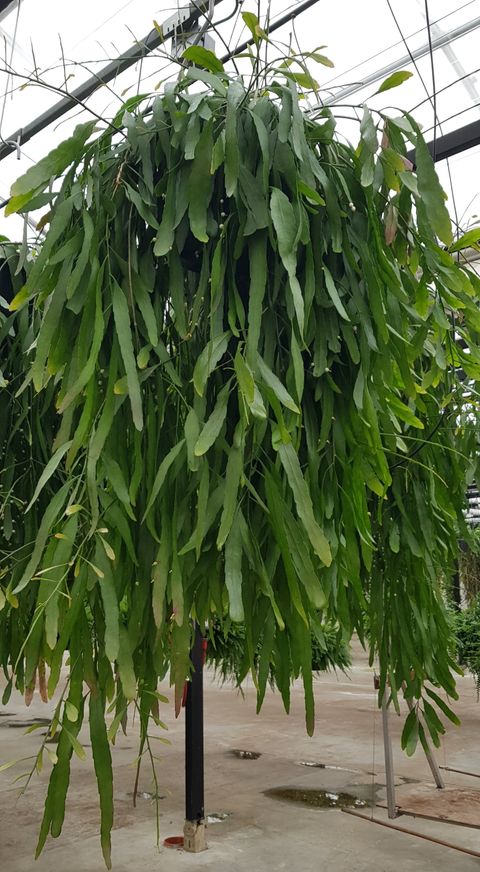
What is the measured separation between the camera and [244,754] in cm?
421

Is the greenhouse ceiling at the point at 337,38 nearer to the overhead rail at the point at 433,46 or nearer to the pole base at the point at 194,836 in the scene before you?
the overhead rail at the point at 433,46

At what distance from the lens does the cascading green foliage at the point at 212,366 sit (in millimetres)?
708

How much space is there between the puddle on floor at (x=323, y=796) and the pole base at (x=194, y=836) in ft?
2.66

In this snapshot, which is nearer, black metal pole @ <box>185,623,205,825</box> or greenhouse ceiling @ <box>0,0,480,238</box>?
black metal pole @ <box>185,623,205,825</box>

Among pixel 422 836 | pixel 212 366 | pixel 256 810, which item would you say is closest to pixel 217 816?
pixel 256 810


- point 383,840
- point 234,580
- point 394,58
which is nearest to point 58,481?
point 234,580

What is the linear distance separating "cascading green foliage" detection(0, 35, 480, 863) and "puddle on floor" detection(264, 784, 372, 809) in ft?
8.66

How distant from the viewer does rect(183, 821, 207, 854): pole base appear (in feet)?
7.97

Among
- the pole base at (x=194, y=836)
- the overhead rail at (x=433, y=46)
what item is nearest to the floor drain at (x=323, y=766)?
the pole base at (x=194, y=836)

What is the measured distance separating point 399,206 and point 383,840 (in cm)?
250

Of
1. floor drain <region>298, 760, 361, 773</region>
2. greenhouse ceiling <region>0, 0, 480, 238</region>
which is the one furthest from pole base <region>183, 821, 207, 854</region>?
greenhouse ceiling <region>0, 0, 480, 238</region>

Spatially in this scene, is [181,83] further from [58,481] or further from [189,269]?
[58,481]

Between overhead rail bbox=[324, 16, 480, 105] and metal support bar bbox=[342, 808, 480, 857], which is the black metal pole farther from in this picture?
overhead rail bbox=[324, 16, 480, 105]

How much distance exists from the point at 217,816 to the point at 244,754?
1.28 meters
